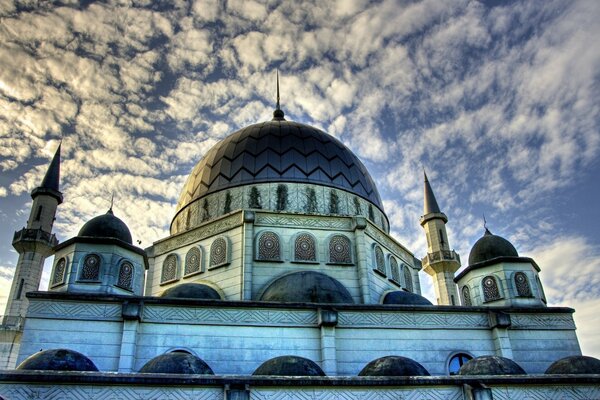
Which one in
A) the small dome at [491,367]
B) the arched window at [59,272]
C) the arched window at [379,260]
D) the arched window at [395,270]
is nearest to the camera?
the small dome at [491,367]

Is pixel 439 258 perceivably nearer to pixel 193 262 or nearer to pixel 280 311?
pixel 193 262

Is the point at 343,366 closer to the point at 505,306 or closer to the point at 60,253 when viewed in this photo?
the point at 505,306

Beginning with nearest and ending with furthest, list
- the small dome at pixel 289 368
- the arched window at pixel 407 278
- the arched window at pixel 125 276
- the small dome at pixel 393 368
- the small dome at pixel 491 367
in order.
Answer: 1. the small dome at pixel 289 368
2. the small dome at pixel 491 367
3. the small dome at pixel 393 368
4. the arched window at pixel 125 276
5. the arched window at pixel 407 278

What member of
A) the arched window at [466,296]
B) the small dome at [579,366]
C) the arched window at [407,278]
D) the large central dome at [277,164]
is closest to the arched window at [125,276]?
the large central dome at [277,164]

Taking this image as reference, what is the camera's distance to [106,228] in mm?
14203

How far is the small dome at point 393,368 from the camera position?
33.3 feet

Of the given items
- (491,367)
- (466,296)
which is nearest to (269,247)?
(466,296)

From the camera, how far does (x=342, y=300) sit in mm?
13594

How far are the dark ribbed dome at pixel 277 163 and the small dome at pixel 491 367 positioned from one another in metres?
9.37

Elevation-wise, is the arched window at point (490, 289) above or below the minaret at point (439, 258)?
below

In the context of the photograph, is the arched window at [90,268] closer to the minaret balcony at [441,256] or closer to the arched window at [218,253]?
the arched window at [218,253]

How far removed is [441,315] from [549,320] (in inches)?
136

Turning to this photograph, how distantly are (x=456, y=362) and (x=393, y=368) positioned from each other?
3.31m

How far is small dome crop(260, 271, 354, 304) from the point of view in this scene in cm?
1334
